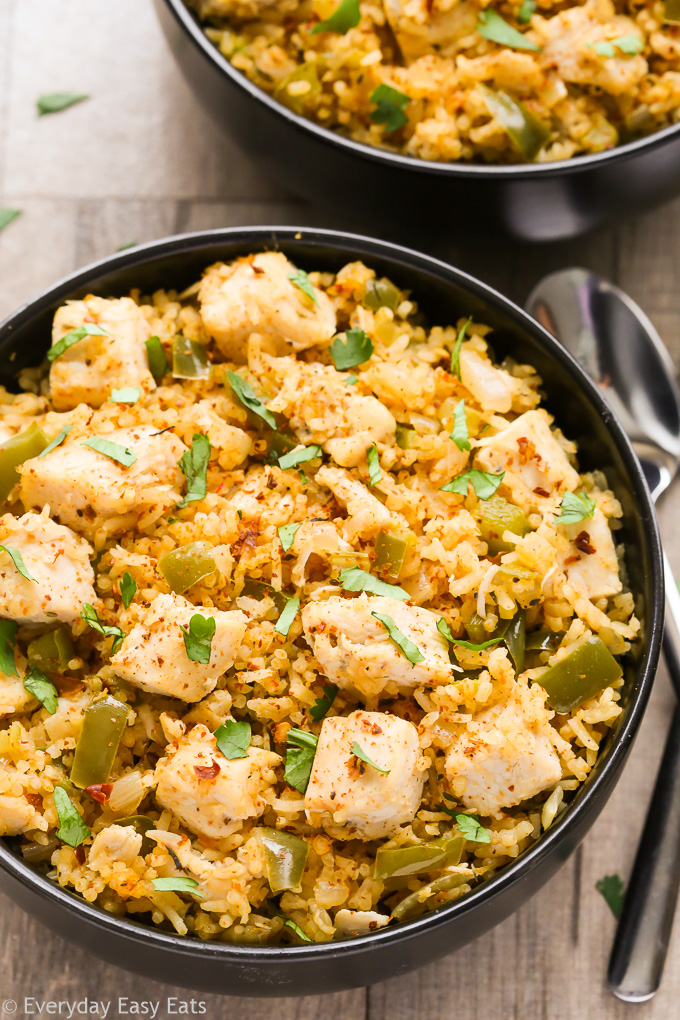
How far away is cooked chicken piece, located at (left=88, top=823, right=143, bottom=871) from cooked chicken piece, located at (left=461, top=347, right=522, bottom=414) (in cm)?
136

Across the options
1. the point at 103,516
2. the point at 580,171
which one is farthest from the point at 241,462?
the point at 580,171

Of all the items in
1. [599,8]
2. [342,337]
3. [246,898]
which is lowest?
[246,898]

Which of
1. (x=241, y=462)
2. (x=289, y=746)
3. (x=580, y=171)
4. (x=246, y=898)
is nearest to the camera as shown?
(x=246, y=898)

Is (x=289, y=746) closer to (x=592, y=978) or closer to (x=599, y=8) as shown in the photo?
(x=592, y=978)

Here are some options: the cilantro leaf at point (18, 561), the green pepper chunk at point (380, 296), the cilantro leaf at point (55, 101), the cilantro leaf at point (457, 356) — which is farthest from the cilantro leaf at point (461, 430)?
the cilantro leaf at point (55, 101)

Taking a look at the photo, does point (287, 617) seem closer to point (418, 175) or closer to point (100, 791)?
point (100, 791)

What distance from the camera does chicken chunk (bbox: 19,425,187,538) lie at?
2340mm

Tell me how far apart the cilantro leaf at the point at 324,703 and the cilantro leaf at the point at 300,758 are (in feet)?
0.16

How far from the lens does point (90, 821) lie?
232 cm

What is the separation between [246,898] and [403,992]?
97cm

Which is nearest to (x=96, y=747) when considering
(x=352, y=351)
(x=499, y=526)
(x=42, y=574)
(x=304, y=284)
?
(x=42, y=574)

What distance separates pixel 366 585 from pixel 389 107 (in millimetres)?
1504

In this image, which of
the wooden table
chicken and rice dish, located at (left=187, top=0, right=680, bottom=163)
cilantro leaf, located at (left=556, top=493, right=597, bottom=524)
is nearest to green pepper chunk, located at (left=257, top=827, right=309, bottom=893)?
cilantro leaf, located at (left=556, top=493, right=597, bottom=524)

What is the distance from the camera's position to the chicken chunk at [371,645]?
7.20 feet
